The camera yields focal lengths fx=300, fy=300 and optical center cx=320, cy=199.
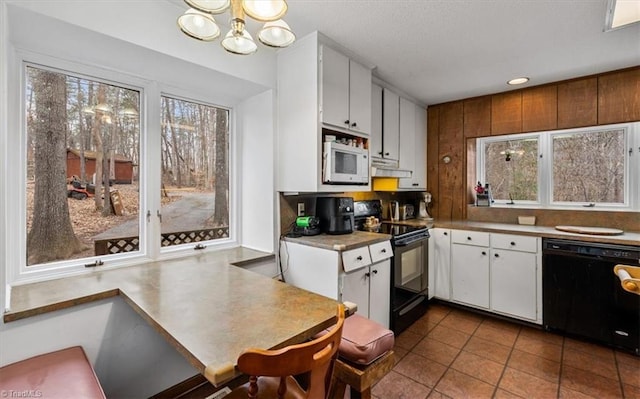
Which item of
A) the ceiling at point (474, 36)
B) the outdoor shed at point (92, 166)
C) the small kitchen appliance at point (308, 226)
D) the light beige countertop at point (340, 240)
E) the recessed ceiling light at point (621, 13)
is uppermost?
the ceiling at point (474, 36)

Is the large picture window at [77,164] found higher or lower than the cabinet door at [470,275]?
higher

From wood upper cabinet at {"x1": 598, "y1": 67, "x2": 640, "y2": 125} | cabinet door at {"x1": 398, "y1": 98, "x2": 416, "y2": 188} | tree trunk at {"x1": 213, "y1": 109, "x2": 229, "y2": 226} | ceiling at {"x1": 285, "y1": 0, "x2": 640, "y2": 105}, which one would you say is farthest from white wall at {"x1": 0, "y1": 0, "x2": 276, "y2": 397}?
wood upper cabinet at {"x1": 598, "y1": 67, "x2": 640, "y2": 125}

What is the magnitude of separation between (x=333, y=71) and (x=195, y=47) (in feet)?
3.17

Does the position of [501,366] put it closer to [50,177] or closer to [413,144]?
[413,144]

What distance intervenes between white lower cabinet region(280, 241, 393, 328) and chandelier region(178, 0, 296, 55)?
52.8 inches

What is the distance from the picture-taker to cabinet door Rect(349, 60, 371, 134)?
97.0 inches

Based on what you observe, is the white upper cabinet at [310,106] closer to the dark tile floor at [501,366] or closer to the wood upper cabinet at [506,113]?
the dark tile floor at [501,366]

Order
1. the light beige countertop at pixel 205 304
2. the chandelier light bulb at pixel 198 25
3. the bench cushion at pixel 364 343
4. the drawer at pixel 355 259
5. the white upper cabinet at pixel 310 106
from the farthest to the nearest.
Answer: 1. the white upper cabinet at pixel 310 106
2. the drawer at pixel 355 259
3. the bench cushion at pixel 364 343
4. the chandelier light bulb at pixel 198 25
5. the light beige countertop at pixel 205 304

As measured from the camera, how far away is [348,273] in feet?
6.91

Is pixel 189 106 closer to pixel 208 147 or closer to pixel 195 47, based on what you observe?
pixel 208 147

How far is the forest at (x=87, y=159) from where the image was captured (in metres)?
1.71

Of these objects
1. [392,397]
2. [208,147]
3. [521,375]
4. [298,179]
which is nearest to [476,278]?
[521,375]

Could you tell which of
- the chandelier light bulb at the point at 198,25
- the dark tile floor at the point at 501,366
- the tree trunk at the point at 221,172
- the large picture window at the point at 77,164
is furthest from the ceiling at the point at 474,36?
the dark tile floor at the point at 501,366

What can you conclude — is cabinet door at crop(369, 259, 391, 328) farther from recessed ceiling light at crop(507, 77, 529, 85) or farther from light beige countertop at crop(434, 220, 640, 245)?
recessed ceiling light at crop(507, 77, 529, 85)
